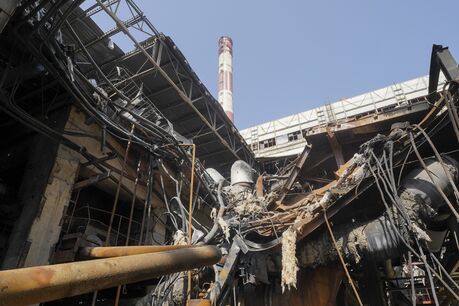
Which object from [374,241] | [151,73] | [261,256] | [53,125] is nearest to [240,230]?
[261,256]

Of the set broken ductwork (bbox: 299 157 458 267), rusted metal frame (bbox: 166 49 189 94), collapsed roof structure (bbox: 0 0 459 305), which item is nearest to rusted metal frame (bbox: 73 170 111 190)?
collapsed roof structure (bbox: 0 0 459 305)

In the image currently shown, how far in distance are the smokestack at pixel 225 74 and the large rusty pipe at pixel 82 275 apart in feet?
73.3

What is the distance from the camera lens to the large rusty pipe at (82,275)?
1.02m

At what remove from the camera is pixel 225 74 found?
85.4ft


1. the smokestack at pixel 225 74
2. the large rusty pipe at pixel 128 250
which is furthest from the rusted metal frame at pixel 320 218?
the smokestack at pixel 225 74

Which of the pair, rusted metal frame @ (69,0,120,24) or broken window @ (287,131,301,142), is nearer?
rusted metal frame @ (69,0,120,24)

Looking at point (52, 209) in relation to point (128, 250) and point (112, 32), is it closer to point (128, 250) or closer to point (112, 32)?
point (128, 250)

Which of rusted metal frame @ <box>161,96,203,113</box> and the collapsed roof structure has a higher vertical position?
rusted metal frame @ <box>161,96,203,113</box>

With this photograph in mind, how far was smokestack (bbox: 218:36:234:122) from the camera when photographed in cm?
2486

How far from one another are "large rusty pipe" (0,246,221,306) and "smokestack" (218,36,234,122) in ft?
73.3

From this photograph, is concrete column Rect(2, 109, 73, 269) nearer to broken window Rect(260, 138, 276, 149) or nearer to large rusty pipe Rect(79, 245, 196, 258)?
large rusty pipe Rect(79, 245, 196, 258)

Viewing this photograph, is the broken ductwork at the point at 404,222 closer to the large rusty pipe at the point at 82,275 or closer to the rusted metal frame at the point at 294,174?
the rusted metal frame at the point at 294,174

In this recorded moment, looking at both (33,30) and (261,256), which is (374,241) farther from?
(33,30)

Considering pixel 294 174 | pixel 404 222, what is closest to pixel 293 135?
pixel 294 174
